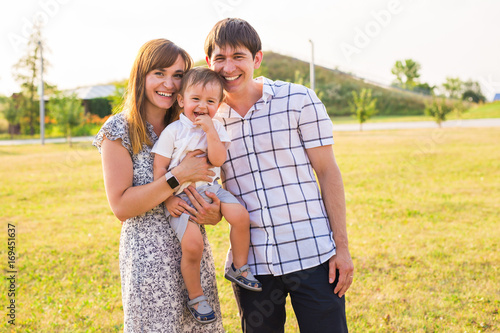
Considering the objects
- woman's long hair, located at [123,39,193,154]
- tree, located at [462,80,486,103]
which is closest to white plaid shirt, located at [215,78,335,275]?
woman's long hair, located at [123,39,193,154]

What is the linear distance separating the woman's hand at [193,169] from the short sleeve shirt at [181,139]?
1.7 inches

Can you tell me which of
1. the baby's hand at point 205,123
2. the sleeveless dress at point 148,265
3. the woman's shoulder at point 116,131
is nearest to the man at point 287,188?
the baby's hand at point 205,123

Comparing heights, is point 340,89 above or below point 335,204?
above

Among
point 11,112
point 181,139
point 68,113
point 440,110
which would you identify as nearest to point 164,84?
point 181,139

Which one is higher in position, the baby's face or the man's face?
the man's face

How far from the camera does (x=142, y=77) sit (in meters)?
2.35

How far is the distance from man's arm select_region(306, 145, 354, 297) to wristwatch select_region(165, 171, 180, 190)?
2.37ft

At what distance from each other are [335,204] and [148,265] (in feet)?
3.45

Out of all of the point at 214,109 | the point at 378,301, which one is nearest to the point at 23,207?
the point at 378,301

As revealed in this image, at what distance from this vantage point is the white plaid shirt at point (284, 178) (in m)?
2.32

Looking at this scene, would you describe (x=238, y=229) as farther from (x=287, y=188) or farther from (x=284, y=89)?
(x=284, y=89)

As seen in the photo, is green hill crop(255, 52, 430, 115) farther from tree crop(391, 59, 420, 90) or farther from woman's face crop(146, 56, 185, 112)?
woman's face crop(146, 56, 185, 112)

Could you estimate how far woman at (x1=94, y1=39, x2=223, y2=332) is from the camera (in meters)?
2.26

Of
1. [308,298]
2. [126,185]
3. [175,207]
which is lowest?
[308,298]
